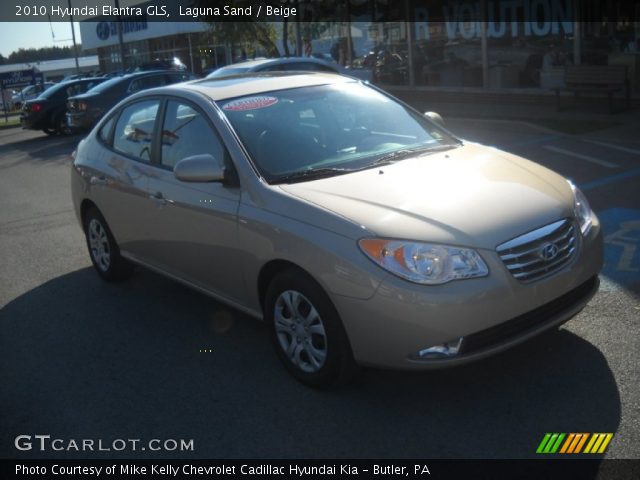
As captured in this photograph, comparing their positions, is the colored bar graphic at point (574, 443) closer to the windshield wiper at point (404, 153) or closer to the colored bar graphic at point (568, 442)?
the colored bar graphic at point (568, 442)

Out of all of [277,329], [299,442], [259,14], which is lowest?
[299,442]

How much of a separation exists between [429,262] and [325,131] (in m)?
1.59

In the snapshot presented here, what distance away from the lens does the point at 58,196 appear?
11297 millimetres

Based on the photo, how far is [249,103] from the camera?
5027 millimetres

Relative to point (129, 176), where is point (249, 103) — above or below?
above

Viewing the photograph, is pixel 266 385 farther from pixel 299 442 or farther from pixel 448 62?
pixel 448 62

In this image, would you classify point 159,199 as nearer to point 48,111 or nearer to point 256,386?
point 256,386

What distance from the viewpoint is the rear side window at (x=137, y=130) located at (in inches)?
220

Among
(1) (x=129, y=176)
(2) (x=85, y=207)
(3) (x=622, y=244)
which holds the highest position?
(1) (x=129, y=176)

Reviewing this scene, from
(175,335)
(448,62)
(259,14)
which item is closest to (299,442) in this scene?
(175,335)

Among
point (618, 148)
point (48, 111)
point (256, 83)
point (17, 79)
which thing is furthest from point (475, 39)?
point (17, 79)

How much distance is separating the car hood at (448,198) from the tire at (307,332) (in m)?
0.45

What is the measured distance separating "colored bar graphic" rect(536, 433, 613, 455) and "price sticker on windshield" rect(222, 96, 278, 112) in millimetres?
2766

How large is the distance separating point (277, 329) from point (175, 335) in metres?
1.16
